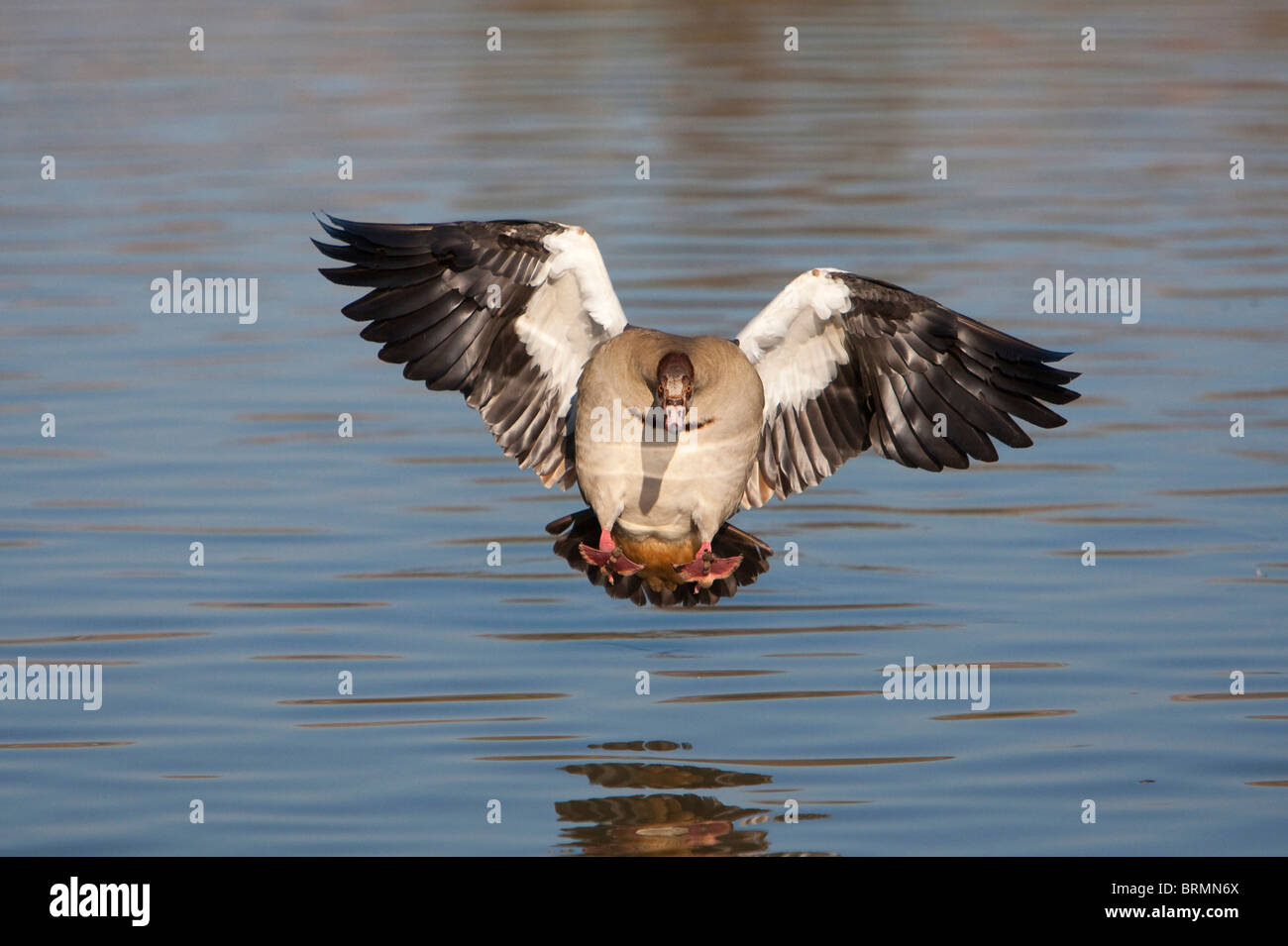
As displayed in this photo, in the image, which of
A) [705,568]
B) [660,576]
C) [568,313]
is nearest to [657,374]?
[568,313]

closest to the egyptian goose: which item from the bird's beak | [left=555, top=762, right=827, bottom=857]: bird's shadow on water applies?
the bird's beak

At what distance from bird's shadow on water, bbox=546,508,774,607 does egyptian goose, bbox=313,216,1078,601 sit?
0.02 m

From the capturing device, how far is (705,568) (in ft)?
35.3

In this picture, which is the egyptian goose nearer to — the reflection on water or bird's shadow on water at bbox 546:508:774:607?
bird's shadow on water at bbox 546:508:774:607

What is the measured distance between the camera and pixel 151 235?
20.6m

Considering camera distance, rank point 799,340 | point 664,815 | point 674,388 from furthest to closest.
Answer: point 799,340
point 674,388
point 664,815

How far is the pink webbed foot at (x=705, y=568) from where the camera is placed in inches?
423

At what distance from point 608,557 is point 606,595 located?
1.75 m

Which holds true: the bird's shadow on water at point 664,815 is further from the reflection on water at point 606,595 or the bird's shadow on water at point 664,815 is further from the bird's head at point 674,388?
the bird's head at point 674,388

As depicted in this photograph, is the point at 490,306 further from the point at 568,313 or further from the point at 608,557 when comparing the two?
the point at 608,557

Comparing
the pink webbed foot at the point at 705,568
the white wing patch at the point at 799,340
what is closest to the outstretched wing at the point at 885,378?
the white wing patch at the point at 799,340

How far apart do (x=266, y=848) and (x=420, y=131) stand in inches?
745

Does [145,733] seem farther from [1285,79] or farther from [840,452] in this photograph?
[1285,79]

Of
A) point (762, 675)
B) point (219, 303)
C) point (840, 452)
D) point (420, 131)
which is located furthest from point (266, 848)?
point (420, 131)
